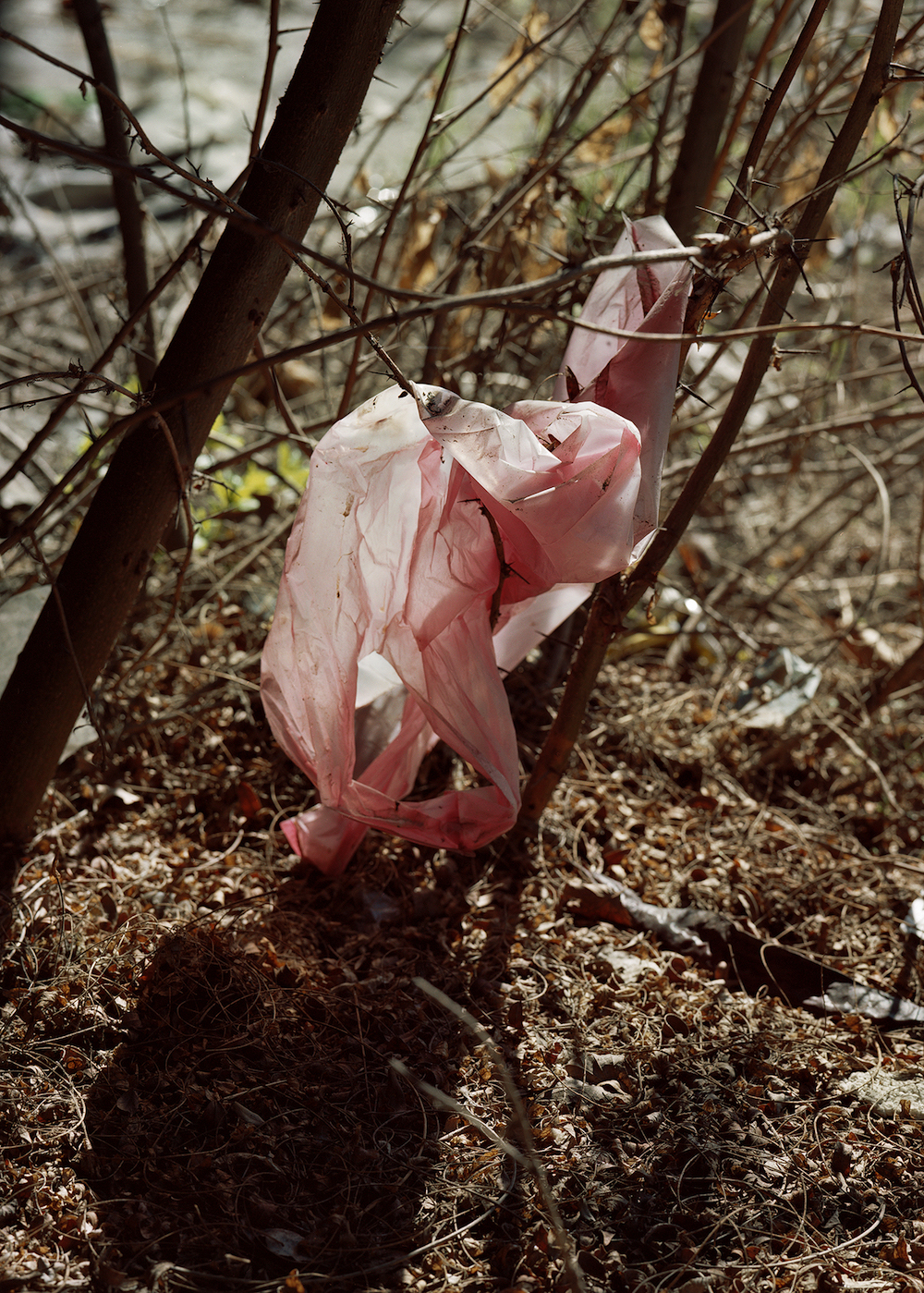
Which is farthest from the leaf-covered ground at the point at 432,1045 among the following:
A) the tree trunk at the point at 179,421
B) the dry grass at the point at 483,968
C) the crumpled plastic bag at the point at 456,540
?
the crumpled plastic bag at the point at 456,540

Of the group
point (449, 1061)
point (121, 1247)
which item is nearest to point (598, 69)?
point (449, 1061)

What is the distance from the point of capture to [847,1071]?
5.70 feet

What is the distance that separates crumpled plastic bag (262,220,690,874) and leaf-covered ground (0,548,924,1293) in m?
0.33

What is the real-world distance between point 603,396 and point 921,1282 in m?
1.56

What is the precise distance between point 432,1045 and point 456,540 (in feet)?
3.10

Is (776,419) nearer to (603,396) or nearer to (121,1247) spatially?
(603,396)

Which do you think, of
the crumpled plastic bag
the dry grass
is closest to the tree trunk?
the dry grass

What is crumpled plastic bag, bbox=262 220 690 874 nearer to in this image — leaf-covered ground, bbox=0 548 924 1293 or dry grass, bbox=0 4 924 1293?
dry grass, bbox=0 4 924 1293

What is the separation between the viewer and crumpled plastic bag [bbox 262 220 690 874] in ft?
5.02

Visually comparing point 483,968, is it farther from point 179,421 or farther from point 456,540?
point 179,421

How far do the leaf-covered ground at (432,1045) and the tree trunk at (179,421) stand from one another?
16 cm

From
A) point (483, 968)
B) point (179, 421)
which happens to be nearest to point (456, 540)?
point (179, 421)

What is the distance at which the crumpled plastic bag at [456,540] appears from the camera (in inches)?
60.2

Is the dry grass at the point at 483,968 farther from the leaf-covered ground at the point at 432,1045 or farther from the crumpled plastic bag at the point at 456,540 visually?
the crumpled plastic bag at the point at 456,540
